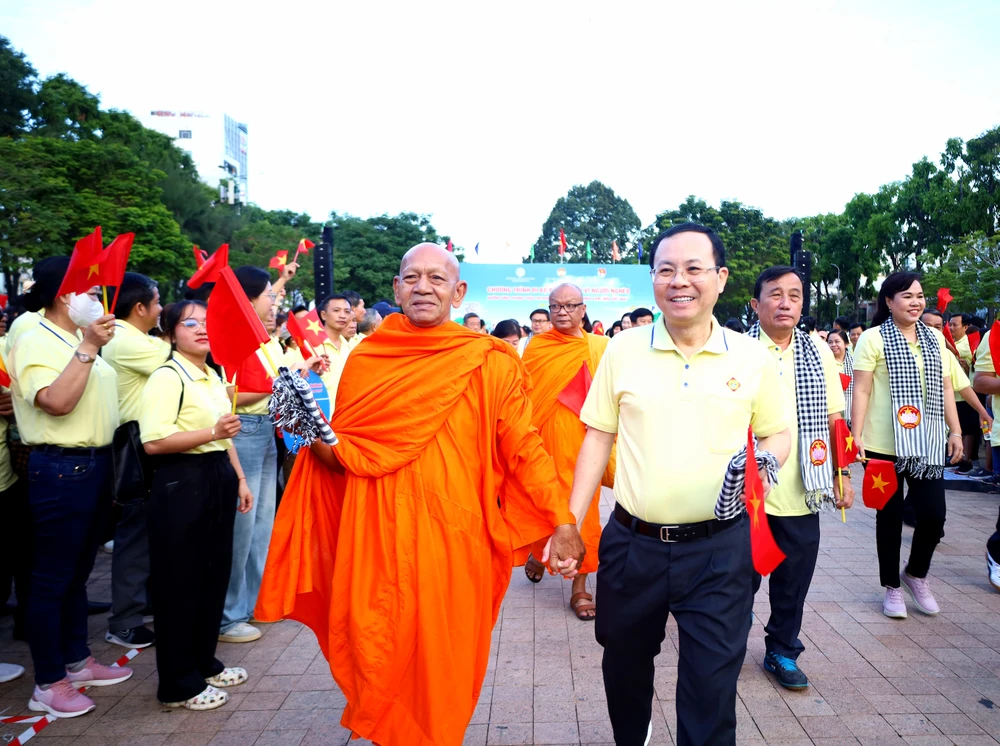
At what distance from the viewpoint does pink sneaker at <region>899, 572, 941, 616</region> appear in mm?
4867

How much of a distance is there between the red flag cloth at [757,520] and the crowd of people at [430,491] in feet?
0.14

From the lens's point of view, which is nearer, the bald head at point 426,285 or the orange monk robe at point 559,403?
the bald head at point 426,285

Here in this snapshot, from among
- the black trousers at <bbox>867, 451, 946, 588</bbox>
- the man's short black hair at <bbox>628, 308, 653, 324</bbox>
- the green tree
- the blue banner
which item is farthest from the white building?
the black trousers at <bbox>867, 451, 946, 588</bbox>

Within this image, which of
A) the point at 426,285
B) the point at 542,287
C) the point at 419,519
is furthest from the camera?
the point at 542,287

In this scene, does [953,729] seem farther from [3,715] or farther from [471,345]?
[3,715]

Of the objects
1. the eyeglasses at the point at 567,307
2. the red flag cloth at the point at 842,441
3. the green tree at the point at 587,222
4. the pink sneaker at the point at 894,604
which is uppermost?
the green tree at the point at 587,222

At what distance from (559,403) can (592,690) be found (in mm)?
2068

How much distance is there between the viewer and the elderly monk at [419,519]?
284 cm

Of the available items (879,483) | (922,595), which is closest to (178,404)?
(879,483)

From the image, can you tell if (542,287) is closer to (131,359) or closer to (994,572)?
(994,572)

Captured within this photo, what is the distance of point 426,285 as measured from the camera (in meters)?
3.02

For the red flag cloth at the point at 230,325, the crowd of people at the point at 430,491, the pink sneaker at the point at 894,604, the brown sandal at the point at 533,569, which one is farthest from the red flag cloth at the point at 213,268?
the pink sneaker at the point at 894,604

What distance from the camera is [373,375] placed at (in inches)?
120

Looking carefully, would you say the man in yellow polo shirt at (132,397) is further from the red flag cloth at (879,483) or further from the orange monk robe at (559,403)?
the red flag cloth at (879,483)
